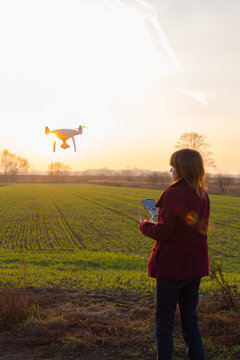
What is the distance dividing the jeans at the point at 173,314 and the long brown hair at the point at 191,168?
0.92 meters

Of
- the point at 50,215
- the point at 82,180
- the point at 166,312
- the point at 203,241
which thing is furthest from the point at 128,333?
the point at 82,180

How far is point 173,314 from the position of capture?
10.3 ft

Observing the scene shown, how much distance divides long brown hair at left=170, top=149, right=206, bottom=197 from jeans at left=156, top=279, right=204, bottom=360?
92 centimetres

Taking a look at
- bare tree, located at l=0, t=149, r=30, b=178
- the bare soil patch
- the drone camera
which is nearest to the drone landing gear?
the drone camera

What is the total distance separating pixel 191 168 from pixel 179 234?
635 millimetres

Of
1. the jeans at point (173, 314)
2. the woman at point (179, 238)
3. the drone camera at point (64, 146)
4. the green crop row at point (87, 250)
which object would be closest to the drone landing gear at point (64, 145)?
the drone camera at point (64, 146)

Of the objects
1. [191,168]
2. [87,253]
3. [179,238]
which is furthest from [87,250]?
[191,168]

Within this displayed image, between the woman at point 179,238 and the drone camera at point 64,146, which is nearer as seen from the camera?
the woman at point 179,238

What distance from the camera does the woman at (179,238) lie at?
118 inches

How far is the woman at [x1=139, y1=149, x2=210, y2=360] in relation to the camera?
9.84ft

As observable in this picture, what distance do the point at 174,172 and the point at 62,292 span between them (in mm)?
4527

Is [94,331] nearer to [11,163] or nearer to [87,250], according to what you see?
[87,250]

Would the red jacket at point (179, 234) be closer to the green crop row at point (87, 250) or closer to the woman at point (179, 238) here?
the woman at point (179, 238)

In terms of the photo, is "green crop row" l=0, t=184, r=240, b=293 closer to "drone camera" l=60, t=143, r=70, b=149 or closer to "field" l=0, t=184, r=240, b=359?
"field" l=0, t=184, r=240, b=359
